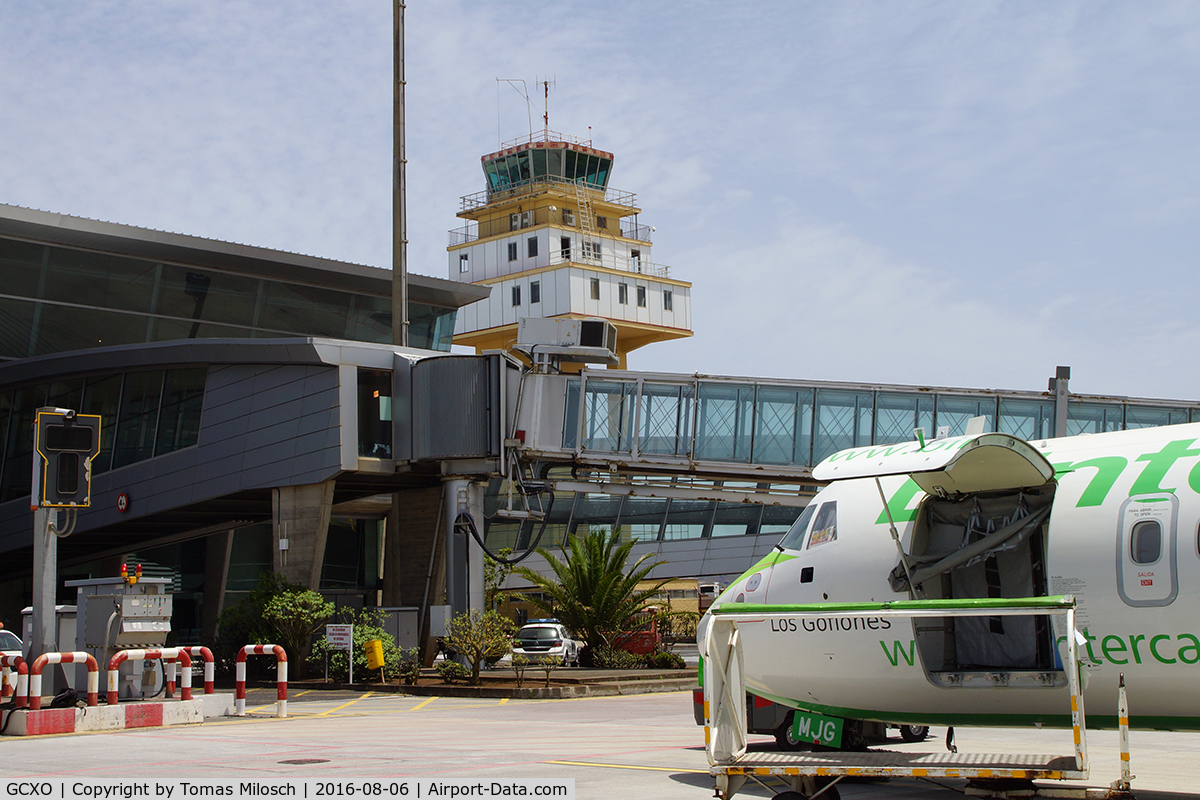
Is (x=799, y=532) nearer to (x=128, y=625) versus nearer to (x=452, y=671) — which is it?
(x=128, y=625)

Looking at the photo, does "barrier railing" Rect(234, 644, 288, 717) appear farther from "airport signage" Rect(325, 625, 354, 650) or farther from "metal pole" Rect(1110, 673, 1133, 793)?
"metal pole" Rect(1110, 673, 1133, 793)

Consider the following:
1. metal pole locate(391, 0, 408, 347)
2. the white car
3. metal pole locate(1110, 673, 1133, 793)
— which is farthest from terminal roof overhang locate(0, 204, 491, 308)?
metal pole locate(1110, 673, 1133, 793)

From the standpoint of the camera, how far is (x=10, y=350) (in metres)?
36.5

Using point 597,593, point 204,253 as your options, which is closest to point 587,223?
point 204,253

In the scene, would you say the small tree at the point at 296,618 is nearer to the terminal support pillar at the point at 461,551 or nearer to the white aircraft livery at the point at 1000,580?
the terminal support pillar at the point at 461,551

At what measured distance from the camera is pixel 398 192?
3341 centimetres

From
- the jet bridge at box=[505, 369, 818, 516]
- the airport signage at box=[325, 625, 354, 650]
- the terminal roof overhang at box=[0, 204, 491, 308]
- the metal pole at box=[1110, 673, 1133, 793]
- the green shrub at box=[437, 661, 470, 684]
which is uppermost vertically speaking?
the terminal roof overhang at box=[0, 204, 491, 308]

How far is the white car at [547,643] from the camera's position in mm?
35688

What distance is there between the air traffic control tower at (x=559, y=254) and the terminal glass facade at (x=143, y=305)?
40.9 metres

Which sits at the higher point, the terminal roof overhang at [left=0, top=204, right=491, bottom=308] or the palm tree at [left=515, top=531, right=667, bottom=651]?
the terminal roof overhang at [left=0, top=204, right=491, bottom=308]

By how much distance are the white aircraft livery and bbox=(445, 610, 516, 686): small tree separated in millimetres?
14281

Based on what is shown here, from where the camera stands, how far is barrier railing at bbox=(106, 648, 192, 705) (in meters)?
16.5

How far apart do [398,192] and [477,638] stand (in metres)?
13.9

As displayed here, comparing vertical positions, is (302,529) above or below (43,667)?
above
